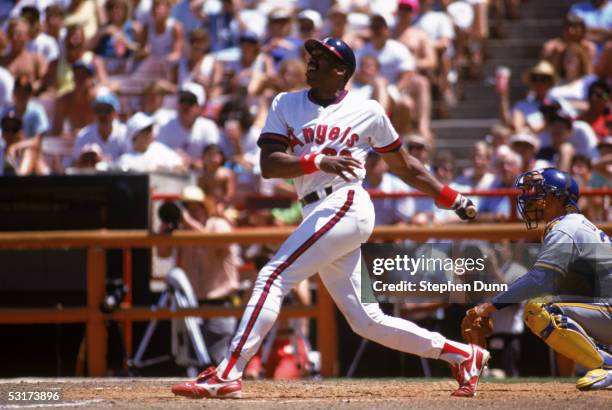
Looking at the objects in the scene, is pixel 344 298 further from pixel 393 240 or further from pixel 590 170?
pixel 590 170

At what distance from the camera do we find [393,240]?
9.62 metres

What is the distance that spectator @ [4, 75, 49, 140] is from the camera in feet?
45.2

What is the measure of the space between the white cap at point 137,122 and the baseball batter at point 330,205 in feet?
19.9

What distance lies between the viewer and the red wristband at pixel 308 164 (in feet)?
20.9

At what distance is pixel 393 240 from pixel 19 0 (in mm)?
9038

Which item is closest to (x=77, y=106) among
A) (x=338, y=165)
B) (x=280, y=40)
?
(x=280, y=40)

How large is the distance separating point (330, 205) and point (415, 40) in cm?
753

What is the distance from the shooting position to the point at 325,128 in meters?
6.64

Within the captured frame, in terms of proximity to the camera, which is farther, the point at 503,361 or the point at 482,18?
the point at 482,18

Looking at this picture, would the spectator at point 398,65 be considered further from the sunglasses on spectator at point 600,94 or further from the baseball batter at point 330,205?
the baseball batter at point 330,205

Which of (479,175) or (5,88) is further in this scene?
(5,88)

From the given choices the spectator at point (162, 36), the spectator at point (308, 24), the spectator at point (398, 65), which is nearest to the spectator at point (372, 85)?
the spectator at point (398, 65)

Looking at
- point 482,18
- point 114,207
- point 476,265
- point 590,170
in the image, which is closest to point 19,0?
point 482,18

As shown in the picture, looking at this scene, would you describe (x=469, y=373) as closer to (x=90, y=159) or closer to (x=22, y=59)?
(x=90, y=159)
